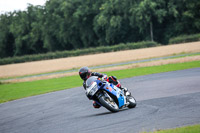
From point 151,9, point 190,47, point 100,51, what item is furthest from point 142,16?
point 190,47

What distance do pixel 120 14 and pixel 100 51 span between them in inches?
960

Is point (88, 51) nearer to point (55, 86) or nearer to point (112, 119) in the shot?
point (55, 86)

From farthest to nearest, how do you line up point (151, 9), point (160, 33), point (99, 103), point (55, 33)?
1. point (55, 33)
2. point (160, 33)
3. point (151, 9)
4. point (99, 103)

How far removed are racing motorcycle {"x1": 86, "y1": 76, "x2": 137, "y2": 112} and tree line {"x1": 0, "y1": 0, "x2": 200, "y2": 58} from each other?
55898 mm

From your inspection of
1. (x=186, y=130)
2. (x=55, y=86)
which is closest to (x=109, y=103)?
(x=186, y=130)

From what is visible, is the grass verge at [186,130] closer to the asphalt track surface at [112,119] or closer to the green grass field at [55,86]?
the asphalt track surface at [112,119]

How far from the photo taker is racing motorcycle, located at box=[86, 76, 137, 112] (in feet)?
29.3

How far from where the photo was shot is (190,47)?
124ft

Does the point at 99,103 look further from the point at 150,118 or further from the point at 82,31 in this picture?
the point at 82,31

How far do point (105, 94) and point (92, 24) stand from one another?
75056 millimetres

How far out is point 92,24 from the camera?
273ft

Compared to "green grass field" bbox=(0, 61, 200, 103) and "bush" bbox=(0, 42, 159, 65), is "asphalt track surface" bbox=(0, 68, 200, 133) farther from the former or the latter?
"bush" bbox=(0, 42, 159, 65)

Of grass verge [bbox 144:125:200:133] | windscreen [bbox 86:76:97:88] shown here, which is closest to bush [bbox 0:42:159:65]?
windscreen [bbox 86:76:97:88]

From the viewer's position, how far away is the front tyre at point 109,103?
8.94 metres
